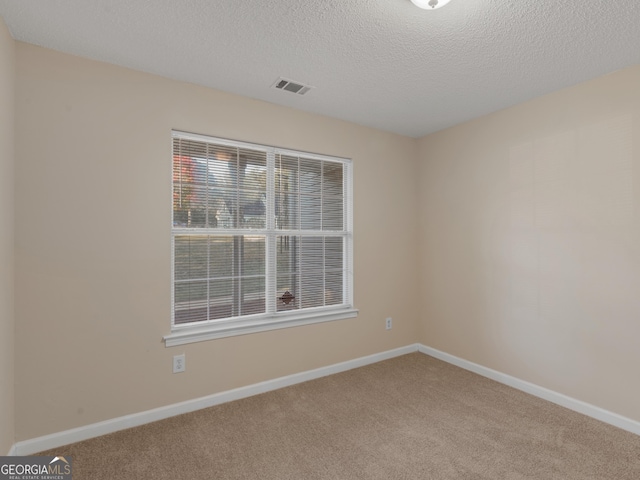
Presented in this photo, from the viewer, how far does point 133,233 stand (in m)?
2.34

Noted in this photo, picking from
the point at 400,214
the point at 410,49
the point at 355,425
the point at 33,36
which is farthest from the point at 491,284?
the point at 33,36

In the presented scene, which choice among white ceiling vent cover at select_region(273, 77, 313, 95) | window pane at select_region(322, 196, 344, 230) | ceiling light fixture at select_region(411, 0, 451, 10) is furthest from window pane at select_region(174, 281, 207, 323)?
ceiling light fixture at select_region(411, 0, 451, 10)

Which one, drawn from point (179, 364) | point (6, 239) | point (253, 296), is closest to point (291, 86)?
point (253, 296)

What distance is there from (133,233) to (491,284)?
3.08 meters

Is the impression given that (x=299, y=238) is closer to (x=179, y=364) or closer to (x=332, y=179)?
(x=332, y=179)

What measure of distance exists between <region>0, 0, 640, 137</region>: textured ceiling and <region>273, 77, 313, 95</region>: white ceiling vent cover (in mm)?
56

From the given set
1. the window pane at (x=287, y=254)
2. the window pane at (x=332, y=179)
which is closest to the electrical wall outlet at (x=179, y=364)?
the window pane at (x=287, y=254)

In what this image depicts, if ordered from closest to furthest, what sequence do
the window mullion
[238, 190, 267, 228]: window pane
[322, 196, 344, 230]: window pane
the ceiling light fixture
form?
the ceiling light fixture
[238, 190, 267, 228]: window pane
the window mullion
[322, 196, 344, 230]: window pane

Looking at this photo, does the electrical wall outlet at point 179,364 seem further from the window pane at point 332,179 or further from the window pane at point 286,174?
the window pane at point 332,179

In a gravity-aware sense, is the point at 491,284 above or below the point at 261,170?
below

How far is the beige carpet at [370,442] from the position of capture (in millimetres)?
1886

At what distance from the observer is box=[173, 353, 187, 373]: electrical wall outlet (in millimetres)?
2477

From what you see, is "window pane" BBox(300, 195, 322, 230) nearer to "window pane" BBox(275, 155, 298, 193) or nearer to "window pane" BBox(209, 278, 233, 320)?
"window pane" BBox(275, 155, 298, 193)

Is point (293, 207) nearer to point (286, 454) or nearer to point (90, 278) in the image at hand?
point (90, 278)
